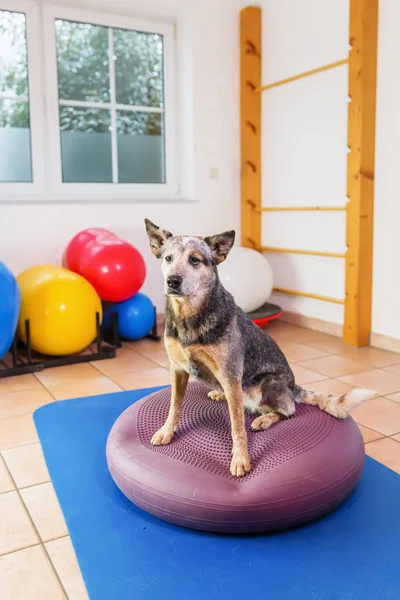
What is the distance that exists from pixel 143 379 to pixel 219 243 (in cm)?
164

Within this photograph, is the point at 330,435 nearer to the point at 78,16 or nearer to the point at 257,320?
the point at 257,320

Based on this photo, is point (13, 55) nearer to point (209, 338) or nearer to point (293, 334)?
point (293, 334)

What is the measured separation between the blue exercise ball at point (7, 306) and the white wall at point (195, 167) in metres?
1.08

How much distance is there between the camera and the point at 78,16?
4.35 metres

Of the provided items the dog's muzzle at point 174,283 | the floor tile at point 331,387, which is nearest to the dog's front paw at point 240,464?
the dog's muzzle at point 174,283

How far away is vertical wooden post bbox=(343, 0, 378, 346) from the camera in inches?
145

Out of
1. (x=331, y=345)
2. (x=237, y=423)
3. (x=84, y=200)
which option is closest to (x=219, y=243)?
(x=237, y=423)

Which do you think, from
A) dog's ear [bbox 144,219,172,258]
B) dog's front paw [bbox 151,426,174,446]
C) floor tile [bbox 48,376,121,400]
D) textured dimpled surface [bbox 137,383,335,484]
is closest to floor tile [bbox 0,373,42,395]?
floor tile [bbox 48,376,121,400]

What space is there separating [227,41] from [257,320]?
2.53 meters

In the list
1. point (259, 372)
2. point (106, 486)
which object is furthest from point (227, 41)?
point (106, 486)

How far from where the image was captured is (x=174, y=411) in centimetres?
200

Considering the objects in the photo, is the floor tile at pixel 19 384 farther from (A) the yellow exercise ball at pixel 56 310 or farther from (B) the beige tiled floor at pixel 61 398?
(A) the yellow exercise ball at pixel 56 310

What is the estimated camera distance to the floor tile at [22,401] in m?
2.76

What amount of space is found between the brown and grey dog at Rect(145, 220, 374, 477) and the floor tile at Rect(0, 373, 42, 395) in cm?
140
